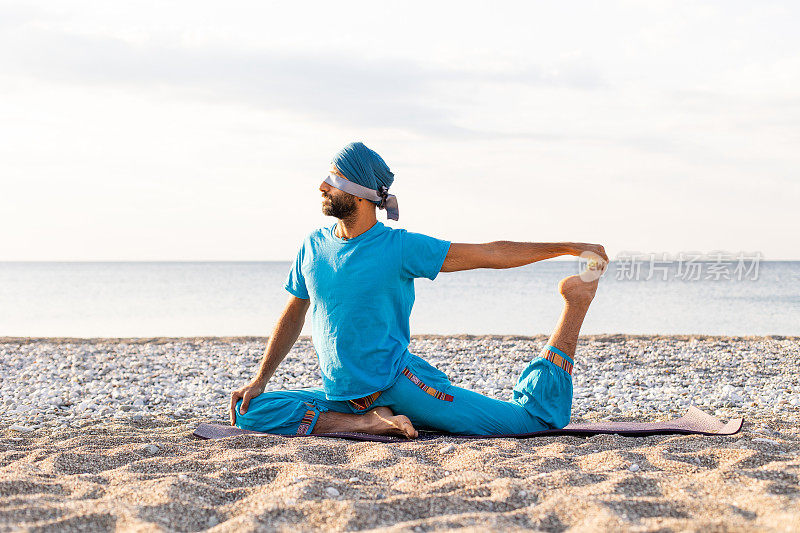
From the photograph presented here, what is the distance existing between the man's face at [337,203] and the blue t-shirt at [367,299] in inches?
6.1

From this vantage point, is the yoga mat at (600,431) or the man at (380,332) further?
the yoga mat at (600,431)

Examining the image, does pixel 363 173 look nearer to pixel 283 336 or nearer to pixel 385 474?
pixel 283 336

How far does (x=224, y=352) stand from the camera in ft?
33.4

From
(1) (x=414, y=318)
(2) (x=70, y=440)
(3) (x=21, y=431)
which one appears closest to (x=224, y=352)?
(3) (x=21, y=431)

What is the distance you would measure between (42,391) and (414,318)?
1510 centimetres

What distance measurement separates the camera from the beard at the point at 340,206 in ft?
13.3

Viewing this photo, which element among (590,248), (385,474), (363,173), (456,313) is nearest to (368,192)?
(363,173)

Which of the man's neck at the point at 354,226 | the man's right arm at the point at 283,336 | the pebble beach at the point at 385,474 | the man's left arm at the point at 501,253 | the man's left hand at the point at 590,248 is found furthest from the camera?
the man's right arm at the point at 283,336

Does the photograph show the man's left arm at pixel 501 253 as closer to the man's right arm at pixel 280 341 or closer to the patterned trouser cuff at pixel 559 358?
the patterned trouser cuff at pixel 559 358

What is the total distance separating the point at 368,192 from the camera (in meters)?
4.06

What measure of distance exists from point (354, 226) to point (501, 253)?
0.86 meters

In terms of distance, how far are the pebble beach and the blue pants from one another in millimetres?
195

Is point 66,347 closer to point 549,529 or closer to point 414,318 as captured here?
point 549,529

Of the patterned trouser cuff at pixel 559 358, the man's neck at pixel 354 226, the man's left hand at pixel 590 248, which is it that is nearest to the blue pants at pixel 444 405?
the patterned trouser cuff at pixel 559 358
